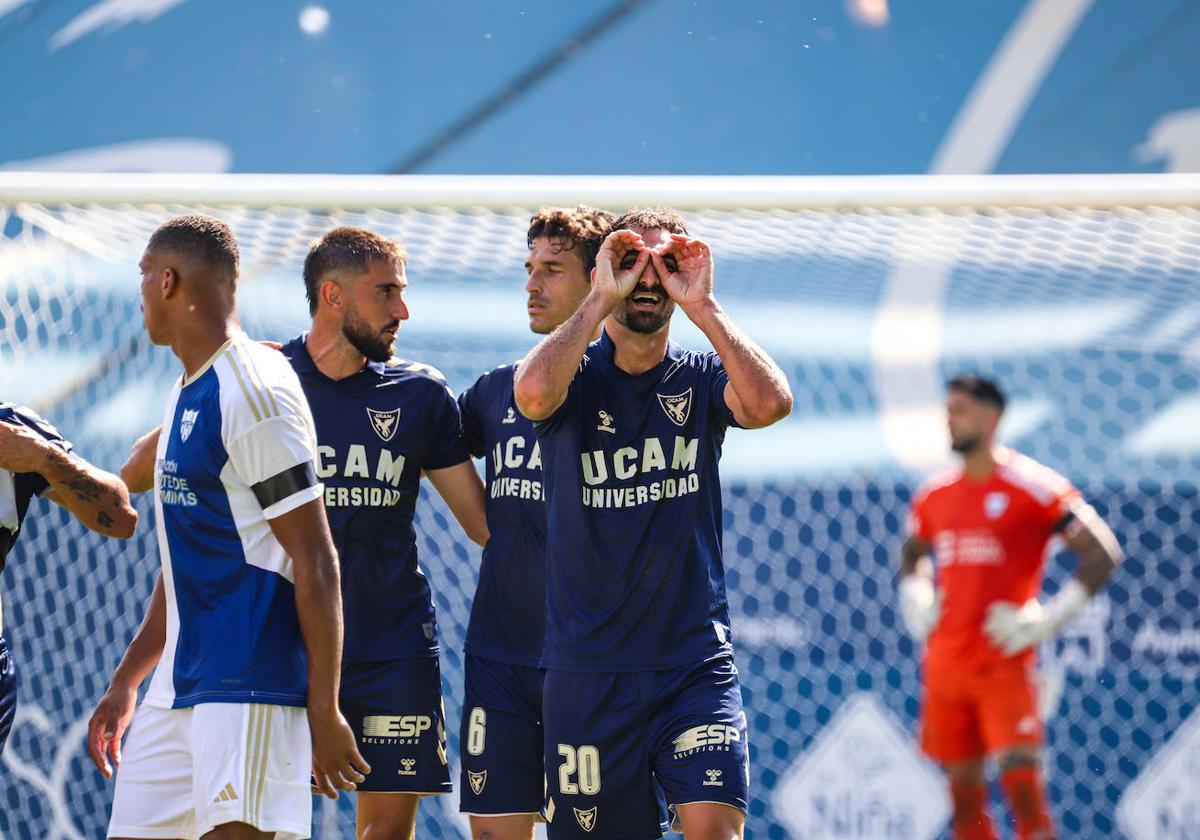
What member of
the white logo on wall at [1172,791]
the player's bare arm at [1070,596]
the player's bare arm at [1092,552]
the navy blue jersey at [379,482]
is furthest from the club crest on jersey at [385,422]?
the white logo on wall at [1172,791]

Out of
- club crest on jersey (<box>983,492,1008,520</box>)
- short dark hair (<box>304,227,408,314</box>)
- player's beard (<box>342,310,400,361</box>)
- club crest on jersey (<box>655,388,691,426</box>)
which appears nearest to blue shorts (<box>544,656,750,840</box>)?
club crest on jersey (<box>655,388,691,426</box>)

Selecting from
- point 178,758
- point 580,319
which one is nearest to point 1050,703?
point 580,319

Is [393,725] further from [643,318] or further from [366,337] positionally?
[643,318]

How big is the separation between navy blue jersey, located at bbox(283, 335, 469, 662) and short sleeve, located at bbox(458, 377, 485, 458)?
4cm

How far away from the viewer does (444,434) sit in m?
4.09

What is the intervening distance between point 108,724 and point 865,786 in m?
4.23

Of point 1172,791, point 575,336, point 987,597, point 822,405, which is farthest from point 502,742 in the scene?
point 822,405

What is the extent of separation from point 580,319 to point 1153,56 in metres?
7.14

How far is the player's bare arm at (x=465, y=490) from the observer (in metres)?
4.12

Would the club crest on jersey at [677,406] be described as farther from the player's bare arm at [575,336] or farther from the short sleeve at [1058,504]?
the short sleeve at [1058,504]

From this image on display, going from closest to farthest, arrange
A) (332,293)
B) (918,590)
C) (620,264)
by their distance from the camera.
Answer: (620,264)
(332,293)
(918,590)

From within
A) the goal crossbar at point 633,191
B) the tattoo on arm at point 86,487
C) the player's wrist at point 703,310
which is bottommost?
the tattoo on arm at point 86,487

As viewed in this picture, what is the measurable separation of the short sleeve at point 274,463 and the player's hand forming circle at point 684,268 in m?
0.97

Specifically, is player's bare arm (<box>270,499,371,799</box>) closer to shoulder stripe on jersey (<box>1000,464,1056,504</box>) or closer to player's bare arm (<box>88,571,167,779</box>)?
player's bare arm (<box>88,571,167,779</box>)
